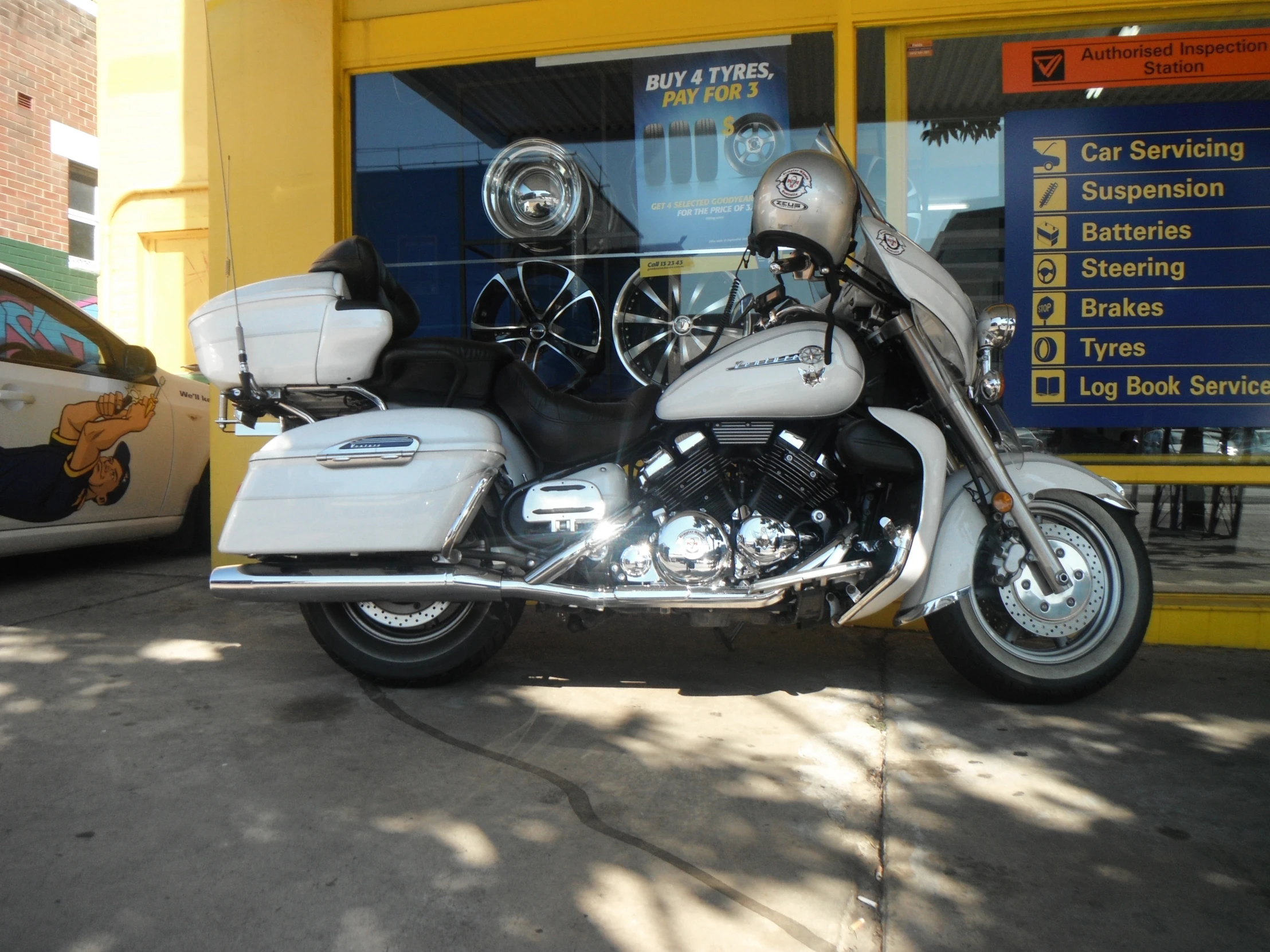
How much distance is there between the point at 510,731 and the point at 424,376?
1.22 m

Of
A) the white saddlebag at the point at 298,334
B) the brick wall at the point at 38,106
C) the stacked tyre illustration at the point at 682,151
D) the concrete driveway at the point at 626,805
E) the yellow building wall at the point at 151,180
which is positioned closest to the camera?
the concrete driveway at the point at 626,805

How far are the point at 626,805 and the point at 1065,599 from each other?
1675mm

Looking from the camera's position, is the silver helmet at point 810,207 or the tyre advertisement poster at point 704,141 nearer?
the silver helmet at point 810,207

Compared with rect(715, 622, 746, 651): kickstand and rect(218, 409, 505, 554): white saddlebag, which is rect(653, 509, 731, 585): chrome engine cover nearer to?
rect(715, 622, 746, 651): kickstand

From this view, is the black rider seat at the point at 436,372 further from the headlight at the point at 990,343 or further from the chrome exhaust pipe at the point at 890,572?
the headlight at the point at 990,343

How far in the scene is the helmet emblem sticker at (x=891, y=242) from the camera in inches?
124

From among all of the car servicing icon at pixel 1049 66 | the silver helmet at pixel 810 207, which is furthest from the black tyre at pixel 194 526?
the car servicing icon at pixel 1049 66

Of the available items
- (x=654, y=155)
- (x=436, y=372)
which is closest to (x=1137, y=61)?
(x=654, y=155)

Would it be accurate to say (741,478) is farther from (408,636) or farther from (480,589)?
(408,636)

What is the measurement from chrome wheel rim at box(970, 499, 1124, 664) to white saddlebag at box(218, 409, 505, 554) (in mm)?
1745

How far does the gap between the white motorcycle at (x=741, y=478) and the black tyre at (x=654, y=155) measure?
2.09 meters

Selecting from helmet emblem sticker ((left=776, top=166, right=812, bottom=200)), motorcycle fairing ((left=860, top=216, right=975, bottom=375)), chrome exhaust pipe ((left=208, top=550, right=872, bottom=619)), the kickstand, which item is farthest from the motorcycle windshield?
the kickstand

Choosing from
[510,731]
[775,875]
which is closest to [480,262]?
[510,731]

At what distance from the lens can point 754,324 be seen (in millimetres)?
3422
